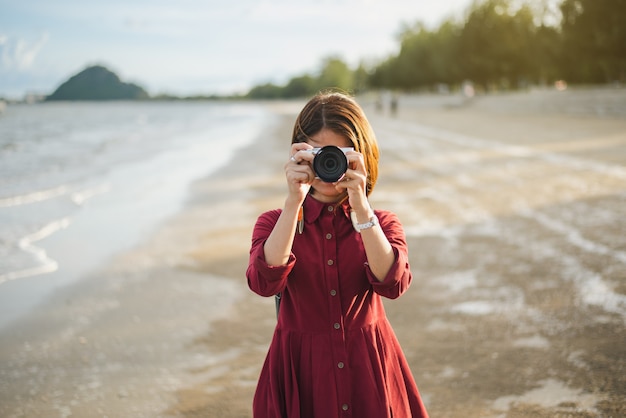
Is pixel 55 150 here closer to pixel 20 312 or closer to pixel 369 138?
pixel 20 312

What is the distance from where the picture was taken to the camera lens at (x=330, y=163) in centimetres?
203

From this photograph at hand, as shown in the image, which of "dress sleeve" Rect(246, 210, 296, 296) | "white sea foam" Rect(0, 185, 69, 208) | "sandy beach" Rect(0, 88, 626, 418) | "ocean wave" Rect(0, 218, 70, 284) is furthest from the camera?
"white sea foam" Rect(0, 185, 69, 208)

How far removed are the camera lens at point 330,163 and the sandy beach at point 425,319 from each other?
2231 millimetres

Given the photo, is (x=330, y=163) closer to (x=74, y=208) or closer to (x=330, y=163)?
(x=330, y=163)

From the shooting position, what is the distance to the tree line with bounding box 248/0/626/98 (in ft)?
104

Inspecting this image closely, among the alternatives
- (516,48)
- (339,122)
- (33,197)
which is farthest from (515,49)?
(339,122)

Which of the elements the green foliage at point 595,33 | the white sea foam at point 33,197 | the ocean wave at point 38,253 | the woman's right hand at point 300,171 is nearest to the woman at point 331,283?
the woman's right hand at point 300,171

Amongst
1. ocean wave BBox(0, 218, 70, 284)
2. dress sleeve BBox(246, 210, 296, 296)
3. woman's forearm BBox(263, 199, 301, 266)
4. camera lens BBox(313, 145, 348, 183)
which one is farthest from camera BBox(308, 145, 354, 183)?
ocean wave BBox(0, 218, 70, 284)

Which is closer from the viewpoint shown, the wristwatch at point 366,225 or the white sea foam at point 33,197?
Result: the wristwatch at point 366,225

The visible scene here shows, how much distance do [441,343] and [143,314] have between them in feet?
9.01

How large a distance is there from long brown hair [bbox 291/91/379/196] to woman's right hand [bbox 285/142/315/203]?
0.13 m

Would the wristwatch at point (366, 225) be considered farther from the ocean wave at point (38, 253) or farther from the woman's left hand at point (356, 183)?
the ocean wave at point (38, 253)

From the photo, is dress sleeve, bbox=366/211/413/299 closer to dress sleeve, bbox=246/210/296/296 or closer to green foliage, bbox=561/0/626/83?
dress sleeve, bbox=246/210/296/296

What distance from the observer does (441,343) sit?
475cm
